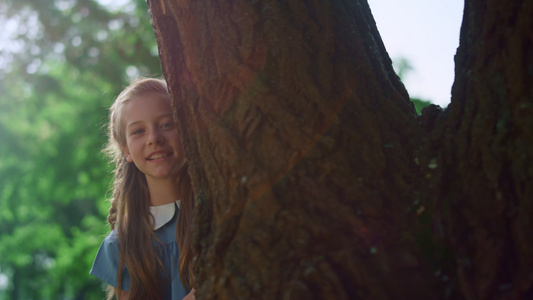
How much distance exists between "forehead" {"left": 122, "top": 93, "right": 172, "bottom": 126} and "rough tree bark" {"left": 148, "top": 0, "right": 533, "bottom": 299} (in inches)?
48.1

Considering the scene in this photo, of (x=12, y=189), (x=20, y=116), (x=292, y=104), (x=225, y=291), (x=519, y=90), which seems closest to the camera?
(x=519, y=90)

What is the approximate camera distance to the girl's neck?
10.8ft

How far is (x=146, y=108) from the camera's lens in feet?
10.3

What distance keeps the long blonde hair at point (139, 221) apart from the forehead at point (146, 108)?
45 millimetres

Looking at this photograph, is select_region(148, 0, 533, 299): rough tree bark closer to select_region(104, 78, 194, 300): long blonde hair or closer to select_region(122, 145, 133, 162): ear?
select_region(104, 78, 194, 300): long blonde hair

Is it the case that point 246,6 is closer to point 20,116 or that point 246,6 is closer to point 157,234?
point 157,234

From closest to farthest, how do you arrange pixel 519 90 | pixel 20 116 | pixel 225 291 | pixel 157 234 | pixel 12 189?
1. pixel 519 90
2. pixel 225 291
3. pixel 157 234
4. pixel 20 116
5. pixel 12 189

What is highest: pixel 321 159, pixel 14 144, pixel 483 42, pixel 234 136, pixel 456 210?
pixel 14 144

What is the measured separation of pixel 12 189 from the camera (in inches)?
703

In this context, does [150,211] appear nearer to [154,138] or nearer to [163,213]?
[163,213]

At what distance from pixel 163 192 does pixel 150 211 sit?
17 cm

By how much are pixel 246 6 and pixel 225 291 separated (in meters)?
0.98

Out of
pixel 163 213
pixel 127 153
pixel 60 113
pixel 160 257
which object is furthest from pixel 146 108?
pixel 60 113

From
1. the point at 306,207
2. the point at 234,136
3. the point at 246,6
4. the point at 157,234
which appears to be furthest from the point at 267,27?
the point at 157,234
